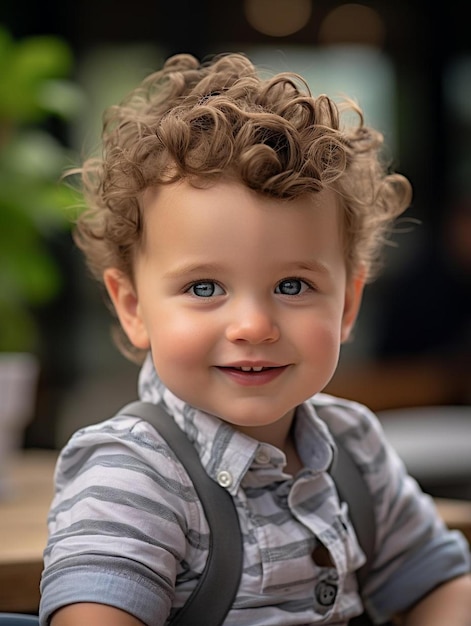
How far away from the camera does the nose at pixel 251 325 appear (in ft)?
3.29

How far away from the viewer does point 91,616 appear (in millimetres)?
935

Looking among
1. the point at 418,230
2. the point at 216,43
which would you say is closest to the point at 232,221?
the point at 216,43

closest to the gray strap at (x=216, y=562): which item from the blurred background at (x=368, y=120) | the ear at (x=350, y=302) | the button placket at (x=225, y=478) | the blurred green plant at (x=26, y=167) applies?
the button placket at (x=225, y=478)

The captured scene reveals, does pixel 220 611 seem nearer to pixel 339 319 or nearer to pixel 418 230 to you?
pixel 339 319

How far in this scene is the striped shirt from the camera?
96 centimetres

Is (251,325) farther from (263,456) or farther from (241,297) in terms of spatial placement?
(263,456)

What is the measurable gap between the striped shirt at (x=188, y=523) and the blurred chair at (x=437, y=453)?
206cm

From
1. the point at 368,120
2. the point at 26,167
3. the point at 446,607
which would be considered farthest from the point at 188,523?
the point at 368,120

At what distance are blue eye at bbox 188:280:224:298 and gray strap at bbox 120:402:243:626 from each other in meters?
0.16

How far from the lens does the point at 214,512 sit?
104 cm

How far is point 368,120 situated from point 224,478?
4.51 m

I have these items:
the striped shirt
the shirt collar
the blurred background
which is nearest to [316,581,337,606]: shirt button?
the striped shirt

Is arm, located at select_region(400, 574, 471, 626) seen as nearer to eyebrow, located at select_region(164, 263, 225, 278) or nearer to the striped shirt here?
the striped shirt

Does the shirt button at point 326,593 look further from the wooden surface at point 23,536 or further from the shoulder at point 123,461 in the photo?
the wooden surface at point 23,536
